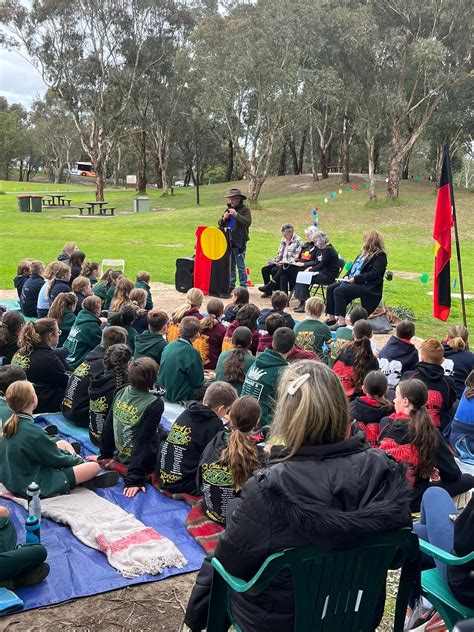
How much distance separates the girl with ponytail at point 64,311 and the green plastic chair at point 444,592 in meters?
5.55

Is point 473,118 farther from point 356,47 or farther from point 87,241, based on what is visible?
point 87,241

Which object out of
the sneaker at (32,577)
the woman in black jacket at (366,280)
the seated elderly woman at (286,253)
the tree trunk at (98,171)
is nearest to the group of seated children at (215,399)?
the sneaker at (32,577)

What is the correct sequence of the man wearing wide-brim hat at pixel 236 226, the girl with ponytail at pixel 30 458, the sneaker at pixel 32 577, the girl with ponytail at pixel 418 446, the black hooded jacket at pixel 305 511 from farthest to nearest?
the man wearing wide-brim hat at pixel 236 226, the girl with ponytail at pixel 30 458, the girl with ponytail at pixel 418 446, the sneaker at pixel 32 577, the black hooded jacket at pixel 305 511

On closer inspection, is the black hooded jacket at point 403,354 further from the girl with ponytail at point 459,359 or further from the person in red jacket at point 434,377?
the person in red jacket at point 434,377

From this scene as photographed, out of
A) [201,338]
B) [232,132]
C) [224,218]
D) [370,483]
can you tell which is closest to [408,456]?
[370,483]

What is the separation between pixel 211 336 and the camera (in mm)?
7496

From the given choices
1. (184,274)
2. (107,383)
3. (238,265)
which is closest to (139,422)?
(107,383)

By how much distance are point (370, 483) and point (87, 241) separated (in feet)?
67.8

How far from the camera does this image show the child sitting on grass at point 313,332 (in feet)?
22.9

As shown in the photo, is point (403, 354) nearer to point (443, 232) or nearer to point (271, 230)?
point (443, 232)

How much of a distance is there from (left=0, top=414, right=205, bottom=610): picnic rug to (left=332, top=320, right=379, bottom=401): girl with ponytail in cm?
199

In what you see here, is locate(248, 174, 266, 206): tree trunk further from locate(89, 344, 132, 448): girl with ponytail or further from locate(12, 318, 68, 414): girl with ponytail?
locate(89, 344, 132, 448): girl with ponytail

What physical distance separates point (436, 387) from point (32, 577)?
338 centimetres

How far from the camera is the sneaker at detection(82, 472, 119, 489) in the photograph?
4.66 m
